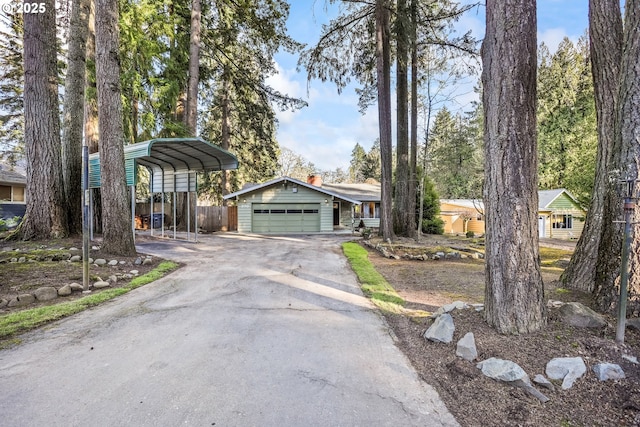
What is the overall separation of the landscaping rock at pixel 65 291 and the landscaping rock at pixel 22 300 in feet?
1.06

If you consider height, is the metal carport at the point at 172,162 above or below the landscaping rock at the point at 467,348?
above

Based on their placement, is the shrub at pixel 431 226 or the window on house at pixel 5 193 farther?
the window on house at pixel 5 193

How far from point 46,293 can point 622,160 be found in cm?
744

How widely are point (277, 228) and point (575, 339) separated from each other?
664 inches

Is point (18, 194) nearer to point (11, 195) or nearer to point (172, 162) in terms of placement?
point (11, 195)

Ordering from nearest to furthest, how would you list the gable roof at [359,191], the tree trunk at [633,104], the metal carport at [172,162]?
the tree trunk at [633,104], the metal carport at [172,162], the gable roof at [359,191]

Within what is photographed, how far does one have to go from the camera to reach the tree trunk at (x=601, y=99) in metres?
4.58

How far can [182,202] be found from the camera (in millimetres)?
18125

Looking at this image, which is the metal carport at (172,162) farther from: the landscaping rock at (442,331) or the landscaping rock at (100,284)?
the landscaping rock at (442,331)

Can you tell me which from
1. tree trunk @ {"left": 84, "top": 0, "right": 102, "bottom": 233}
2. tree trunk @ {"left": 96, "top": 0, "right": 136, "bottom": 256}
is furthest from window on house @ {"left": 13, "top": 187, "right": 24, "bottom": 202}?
tree trunk @ {"left": 96, "top": 0, "right": 136, "bottom": 256}

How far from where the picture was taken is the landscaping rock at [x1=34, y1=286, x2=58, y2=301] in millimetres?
4641

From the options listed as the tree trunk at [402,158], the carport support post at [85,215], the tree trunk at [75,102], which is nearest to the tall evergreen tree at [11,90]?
the tree trunk at [75,102]

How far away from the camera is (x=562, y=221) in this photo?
1027 inches

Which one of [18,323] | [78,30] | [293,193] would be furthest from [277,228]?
[18,323]
